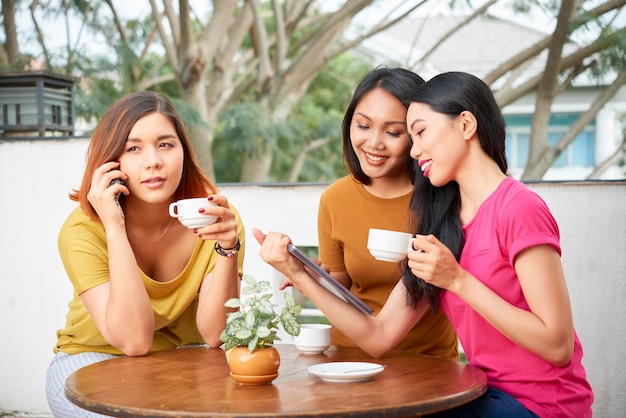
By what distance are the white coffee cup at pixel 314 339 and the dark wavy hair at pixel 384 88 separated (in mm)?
619

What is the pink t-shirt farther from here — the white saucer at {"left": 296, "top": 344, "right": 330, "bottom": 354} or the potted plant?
the potted plant

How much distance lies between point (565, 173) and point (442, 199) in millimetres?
14420

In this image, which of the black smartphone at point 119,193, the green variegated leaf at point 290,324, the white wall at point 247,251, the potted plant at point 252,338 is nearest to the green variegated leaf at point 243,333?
the potted plant at point 252,338

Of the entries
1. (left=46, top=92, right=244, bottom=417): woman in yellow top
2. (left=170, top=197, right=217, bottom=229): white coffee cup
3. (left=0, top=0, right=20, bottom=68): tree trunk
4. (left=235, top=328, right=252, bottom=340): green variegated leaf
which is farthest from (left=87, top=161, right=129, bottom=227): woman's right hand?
(left=0, top=0, right=20, bottom=68): tree trunk

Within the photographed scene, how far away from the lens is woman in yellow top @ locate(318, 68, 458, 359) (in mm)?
2791

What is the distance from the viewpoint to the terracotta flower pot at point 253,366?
200 cm

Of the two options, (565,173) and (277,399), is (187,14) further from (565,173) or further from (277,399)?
(565,173)

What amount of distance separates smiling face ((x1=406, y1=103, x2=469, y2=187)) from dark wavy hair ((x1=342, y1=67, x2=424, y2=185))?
0.34 m

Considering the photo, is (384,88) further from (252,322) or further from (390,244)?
(252,322)

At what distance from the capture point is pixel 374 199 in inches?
115


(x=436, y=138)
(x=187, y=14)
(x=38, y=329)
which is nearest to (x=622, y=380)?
(x=436, y=138)

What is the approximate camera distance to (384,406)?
1.79 m

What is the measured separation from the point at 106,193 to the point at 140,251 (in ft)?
0.97

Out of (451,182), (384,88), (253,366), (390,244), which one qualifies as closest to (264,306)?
(253,366)
